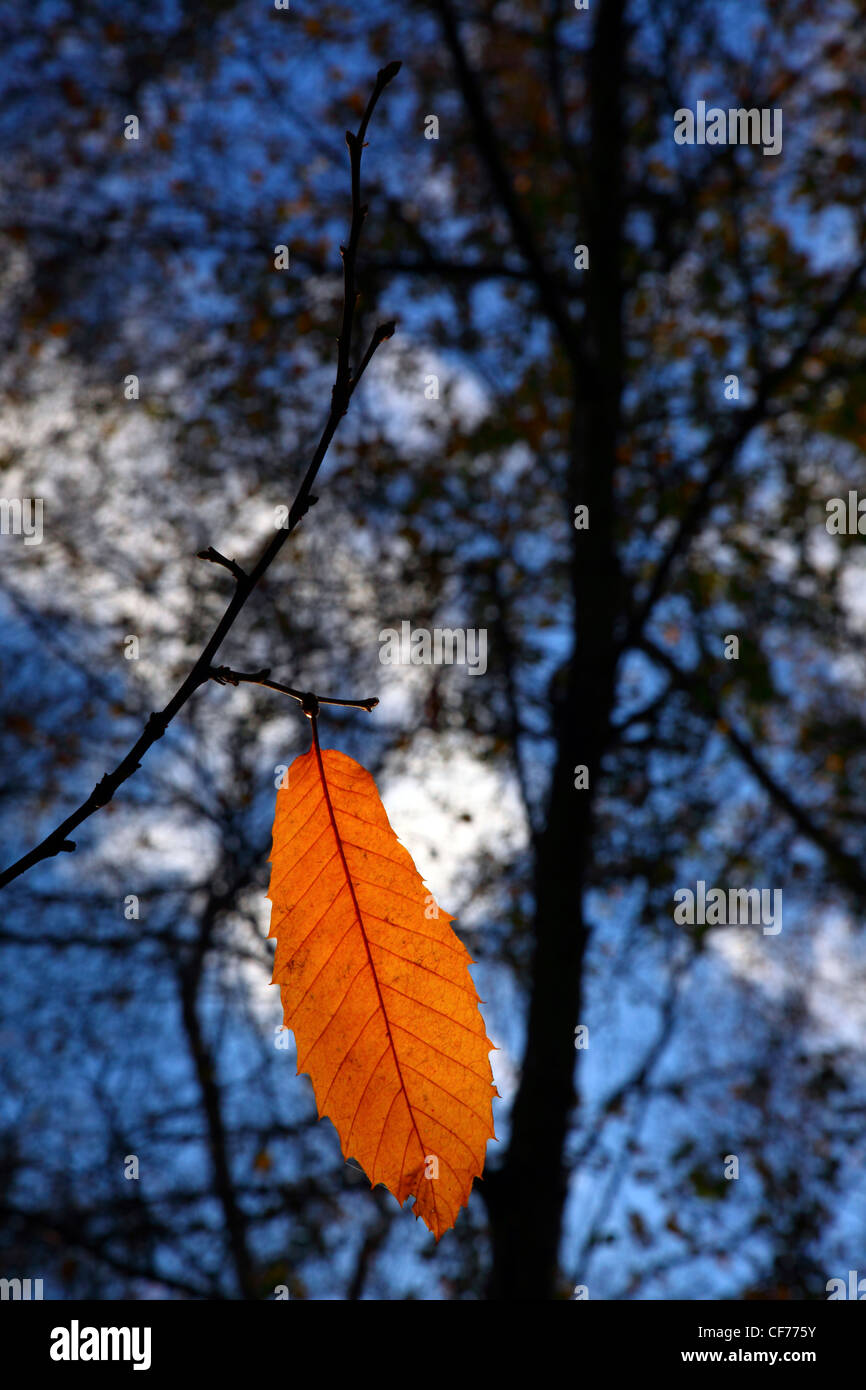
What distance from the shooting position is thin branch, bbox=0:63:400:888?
60 cm

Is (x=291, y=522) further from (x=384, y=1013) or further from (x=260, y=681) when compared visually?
(x=384, y=1013)

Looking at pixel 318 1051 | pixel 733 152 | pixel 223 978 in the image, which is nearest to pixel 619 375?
pixel 733 152

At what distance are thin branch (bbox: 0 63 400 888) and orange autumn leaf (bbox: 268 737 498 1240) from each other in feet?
0.66

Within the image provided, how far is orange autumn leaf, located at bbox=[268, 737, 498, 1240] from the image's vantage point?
0.78 metres

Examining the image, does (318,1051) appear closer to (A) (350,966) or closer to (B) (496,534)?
(A) (350,966)

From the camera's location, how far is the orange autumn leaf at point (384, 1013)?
78 centimetres

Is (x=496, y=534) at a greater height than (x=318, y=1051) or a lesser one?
greater

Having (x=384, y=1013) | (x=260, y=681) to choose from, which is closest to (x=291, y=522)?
(x=260, y=681)

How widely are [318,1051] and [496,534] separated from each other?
5866mm

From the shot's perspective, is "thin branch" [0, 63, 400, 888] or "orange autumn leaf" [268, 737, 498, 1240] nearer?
"thin branch" [0, 63, 400, 888]

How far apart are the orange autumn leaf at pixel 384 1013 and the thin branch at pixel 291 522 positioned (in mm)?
202

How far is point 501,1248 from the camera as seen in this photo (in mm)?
3865

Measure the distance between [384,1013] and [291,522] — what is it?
0.46 meters

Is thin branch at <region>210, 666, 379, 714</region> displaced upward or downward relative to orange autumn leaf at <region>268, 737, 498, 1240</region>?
upward
